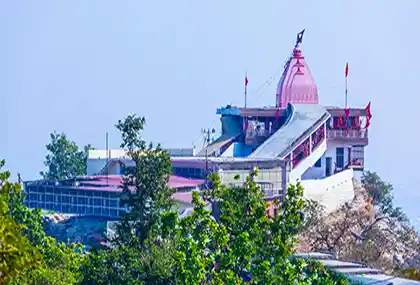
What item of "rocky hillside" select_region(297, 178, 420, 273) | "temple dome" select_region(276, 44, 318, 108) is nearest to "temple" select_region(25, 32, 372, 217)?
"temple dome" select_region(276, 44, 318, 108)

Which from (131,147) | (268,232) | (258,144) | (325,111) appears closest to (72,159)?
(258,144)

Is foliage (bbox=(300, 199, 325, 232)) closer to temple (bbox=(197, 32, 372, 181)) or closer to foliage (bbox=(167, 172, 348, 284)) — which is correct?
temple (bbox=(197, 32, 372, 181))

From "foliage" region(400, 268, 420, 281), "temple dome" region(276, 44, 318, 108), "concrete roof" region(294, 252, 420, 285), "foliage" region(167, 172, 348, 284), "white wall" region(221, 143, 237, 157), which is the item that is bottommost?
"foliage" region(400, 268, 420, 281)

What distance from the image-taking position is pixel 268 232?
29297 millimetres

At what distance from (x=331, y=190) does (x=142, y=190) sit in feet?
84.9

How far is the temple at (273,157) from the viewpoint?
5112cm

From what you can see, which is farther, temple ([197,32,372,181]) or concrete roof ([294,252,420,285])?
temple ([197,32,372,181])

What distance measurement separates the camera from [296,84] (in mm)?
62250

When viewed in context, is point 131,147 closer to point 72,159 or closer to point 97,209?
point 97,209

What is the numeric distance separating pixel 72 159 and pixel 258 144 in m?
12.7

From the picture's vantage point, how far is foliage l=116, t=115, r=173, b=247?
1232 inches

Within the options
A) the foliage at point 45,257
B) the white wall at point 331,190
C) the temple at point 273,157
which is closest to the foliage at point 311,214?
the temple at point 273,157

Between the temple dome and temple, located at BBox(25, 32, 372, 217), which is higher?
the temple dome

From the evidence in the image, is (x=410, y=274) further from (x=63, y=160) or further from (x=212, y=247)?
(x=63, y=160)
